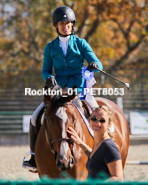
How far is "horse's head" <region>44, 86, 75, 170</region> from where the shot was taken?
9.68 ft

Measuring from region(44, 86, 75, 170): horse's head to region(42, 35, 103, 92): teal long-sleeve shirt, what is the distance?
1.63 feet

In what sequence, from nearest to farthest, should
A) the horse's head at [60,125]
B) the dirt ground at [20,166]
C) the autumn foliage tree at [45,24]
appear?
the horse's head at [60,125]
the dirt ground at [20,166]
the autumn foliage tree at [45,24]

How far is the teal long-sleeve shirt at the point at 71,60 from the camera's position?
12.4 ft

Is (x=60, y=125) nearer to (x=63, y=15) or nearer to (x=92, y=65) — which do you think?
(x=92, y=65)

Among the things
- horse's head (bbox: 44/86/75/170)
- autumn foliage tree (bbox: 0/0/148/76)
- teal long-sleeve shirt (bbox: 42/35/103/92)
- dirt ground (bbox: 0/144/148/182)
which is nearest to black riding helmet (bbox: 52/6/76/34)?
teal long-sleeve shirt (bbox: 42/35/103/92)

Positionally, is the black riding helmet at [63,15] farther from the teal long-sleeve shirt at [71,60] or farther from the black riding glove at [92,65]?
the black riding glove at [92,65]

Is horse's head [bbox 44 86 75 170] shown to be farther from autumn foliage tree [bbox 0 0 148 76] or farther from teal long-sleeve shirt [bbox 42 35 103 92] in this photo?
autumn foliage tree [bbox 0 0 148 76]

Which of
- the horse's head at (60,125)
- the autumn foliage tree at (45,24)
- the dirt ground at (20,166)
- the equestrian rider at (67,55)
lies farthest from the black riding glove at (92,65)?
the autumn foliage tree at (45,24)

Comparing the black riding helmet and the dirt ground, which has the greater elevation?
the black riding helmet

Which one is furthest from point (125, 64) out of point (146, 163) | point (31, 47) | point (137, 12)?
point (146, 163)

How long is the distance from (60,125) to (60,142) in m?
0.17

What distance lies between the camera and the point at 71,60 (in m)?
3.80

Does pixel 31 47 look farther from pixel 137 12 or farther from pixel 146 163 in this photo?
pixel 146 163

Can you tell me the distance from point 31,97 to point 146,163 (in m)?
6.87
